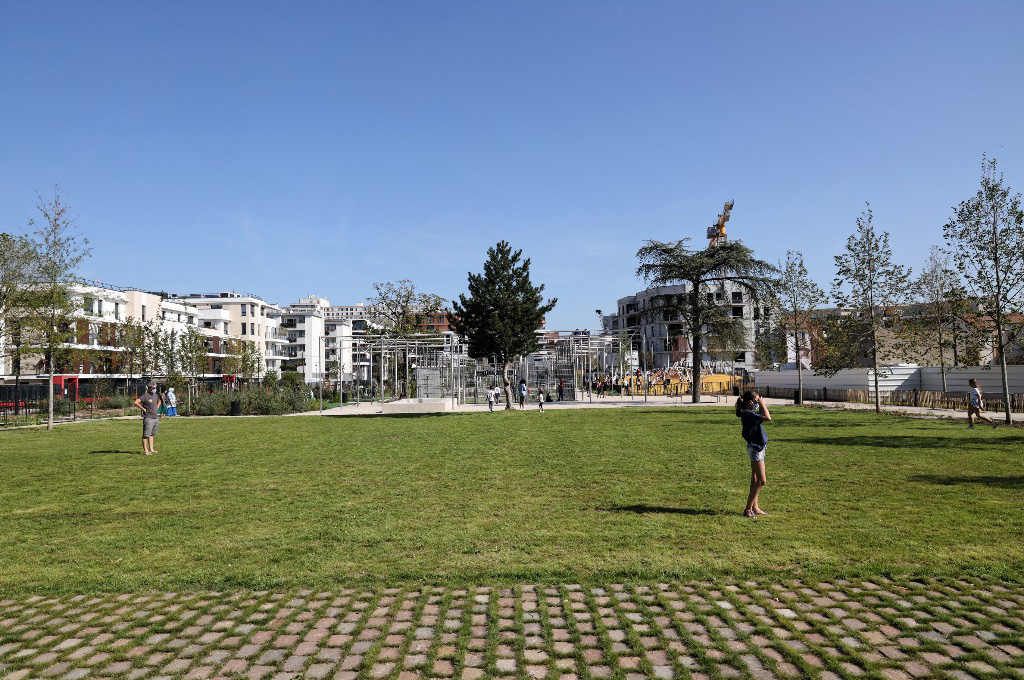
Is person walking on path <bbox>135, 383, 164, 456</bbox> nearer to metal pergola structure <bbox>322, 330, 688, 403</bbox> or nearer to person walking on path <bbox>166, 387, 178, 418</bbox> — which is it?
person walking on path <bbox>166, 387, 178, 418</bbox>

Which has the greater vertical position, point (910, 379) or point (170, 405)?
point (910, 379)

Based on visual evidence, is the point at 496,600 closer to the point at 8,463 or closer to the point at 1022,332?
the point at 8,463

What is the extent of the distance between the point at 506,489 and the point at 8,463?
12.5 metres

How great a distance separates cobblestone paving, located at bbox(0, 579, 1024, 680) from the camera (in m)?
4.34

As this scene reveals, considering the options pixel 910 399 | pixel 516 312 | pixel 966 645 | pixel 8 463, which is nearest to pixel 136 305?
pixel 516 312

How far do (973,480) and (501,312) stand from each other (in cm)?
3213

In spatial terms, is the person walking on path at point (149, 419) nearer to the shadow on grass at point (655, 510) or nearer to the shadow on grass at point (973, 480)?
the shadow on grass at point (655, 510)

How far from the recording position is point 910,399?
35.3 m

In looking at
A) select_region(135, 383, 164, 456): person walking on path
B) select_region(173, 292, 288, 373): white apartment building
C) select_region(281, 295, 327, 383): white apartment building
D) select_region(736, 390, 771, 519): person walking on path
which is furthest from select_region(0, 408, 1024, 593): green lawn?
select_region(281, 295, 327, 383): white apartment building

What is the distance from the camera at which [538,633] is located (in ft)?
16.0

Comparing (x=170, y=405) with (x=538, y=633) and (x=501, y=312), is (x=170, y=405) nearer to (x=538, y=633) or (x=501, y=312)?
Answer: (x=501, y=312)

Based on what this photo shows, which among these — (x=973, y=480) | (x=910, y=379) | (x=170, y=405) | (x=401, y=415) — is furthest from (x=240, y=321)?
(x=973, y=480)

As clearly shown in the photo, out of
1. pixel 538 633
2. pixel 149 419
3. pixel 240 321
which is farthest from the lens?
pixel 240 321

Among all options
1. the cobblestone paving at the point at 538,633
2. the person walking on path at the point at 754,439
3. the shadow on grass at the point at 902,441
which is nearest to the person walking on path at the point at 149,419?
the cobblestone paving at the point at 538,633
